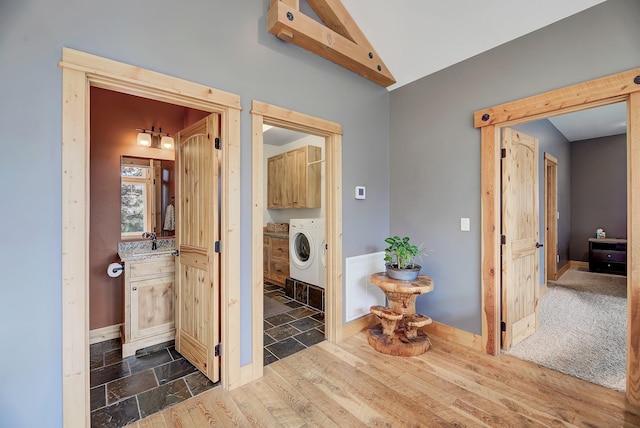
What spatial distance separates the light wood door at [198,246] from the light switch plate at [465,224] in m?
2.22

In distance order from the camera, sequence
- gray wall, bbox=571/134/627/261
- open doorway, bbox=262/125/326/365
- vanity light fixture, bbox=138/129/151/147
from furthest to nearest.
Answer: gray wall, bbox=571/134/627/261, open doorway, bbox=262/125/326/365, vanity light fixture, bbox=138/129/151/147

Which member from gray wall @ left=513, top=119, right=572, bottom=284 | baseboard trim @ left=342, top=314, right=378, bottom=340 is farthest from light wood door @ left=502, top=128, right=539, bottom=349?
gray wall @ left=513, top=119, right=572, bottom=284

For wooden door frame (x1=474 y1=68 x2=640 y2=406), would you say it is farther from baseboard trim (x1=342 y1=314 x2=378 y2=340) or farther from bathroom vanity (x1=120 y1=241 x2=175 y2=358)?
bathroom vanity (x1=120 y1=241 x2=175 y2=358)

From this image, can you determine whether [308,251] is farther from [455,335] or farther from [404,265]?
[455,335]

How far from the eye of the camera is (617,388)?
2.00 meters

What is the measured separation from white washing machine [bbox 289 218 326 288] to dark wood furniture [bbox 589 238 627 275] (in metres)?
5.49

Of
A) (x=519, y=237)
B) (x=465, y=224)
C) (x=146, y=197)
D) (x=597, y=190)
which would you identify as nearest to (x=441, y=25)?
(x=465, y=224)

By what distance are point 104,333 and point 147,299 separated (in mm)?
705

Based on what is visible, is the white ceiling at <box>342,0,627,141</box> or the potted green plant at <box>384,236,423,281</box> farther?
the potted green plant at <box>384,236,423,281</box>

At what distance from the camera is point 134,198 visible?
3.02 m

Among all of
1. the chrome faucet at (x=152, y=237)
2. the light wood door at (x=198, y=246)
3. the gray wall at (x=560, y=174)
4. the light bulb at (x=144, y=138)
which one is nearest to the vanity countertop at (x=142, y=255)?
the light wood door at (x=198, y=246)

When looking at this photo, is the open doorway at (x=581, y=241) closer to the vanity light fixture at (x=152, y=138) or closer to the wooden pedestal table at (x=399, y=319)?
the wooden pedestal table at (x=399, y=319)

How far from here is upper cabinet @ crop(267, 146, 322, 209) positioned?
4.54m

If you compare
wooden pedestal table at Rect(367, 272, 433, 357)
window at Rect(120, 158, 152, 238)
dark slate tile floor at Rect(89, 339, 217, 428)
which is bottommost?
dark slate tile floor at Rect(89, 339, 217, 428)
